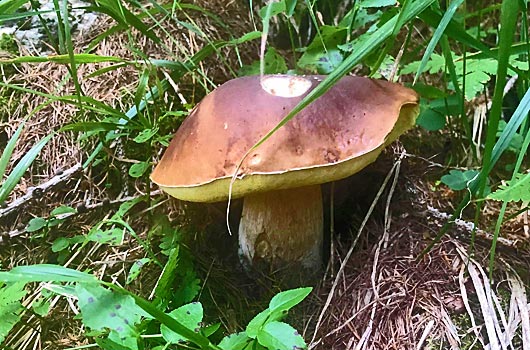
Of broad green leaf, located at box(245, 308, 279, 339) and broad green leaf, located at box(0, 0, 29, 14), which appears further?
broad green leaf, located at box(0, 0, 29, 14)

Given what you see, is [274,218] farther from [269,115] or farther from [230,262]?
[269,115]

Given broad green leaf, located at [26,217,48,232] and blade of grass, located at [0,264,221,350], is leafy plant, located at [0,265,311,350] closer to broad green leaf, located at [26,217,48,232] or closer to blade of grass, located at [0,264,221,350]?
blade of grass, located at [0,264,221,350]

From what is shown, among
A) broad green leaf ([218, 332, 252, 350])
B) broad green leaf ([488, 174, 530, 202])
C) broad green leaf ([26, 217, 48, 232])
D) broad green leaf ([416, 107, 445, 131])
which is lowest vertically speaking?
broad green leaf ([26, 217, 48, 232])

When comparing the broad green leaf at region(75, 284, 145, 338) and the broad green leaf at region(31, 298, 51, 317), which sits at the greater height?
the broad green leaf at region(75, 284, 145, 338)

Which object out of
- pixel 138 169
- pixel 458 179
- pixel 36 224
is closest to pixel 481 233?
pixel 458 179

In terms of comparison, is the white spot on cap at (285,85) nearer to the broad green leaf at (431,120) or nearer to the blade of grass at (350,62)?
the blade of grass at (350,62)

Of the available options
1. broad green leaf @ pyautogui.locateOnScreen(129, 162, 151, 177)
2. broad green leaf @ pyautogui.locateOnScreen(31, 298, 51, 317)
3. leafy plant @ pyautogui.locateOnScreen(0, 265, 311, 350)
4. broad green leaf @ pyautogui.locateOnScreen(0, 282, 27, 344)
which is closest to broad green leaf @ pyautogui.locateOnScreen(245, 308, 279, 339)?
leafy plant @ pyautogui.locateOnScreen(0, 265, 311, 350)

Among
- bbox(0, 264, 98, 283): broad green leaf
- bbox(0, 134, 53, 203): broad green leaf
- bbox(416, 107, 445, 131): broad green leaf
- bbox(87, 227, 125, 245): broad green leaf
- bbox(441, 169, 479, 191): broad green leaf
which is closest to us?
bbox(0, 264, 98, 283): broad green leaf
